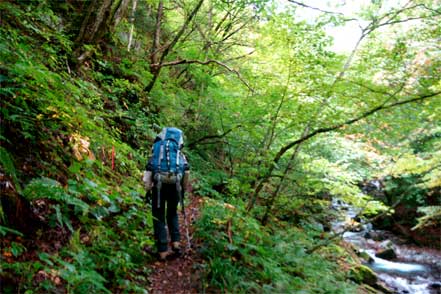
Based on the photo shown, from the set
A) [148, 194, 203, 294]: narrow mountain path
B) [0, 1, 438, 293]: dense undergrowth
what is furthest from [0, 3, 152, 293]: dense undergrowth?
[148, 194, 203, 294]: narrow mountain path

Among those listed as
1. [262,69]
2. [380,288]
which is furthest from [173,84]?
[380,288]

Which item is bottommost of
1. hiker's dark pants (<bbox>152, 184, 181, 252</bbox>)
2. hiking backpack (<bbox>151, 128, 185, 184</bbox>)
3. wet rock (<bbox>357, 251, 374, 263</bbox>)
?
wet rock (<bbox>357, 251, 374, 263</bbox>)

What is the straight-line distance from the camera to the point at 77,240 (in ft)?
12.4

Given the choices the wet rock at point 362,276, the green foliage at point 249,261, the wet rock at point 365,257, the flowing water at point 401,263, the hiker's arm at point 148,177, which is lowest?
the flowing water at point 401,263

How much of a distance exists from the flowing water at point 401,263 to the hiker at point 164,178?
883 cm

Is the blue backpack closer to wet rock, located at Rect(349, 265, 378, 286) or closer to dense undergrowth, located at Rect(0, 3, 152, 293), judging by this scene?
dense undergrowth, located at Rect(0, 3, 152, 293)

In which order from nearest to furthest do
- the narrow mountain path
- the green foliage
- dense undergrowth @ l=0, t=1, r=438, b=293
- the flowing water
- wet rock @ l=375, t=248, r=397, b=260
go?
dense undergrowth @ l=0, t=1, r=438, b=293 → the narrow mountain path → the green foliage → the flowing water → wet rock @ l=375, t=248, r=397, b=260

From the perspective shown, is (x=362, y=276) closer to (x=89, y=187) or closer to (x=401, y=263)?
(x=401, y=263)

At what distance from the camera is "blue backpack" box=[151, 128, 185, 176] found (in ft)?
16.1

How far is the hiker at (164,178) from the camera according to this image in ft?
16.1

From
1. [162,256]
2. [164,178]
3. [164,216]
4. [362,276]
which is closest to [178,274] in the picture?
[162,256]

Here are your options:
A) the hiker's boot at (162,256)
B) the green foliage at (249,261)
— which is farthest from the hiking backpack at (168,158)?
the green foliage at (249,261)

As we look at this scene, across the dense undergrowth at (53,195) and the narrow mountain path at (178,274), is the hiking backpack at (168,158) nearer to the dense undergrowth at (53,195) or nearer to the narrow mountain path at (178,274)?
the dense undergrowth at (53,195)

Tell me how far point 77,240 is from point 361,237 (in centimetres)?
1802
